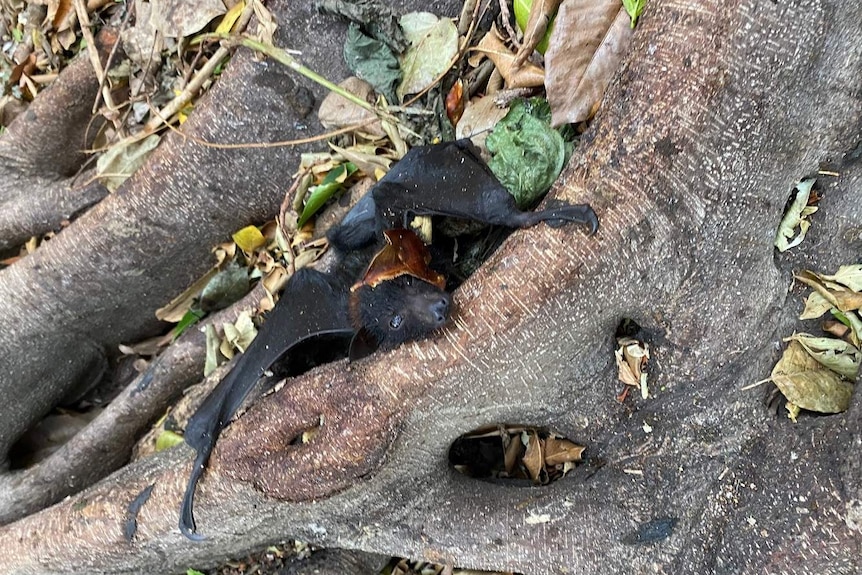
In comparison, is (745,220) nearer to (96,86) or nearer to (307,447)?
(307,447)

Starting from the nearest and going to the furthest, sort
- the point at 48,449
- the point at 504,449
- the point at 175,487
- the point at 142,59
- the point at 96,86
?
the point at 175,487
the point at 504,449
the point at 142,59
the point at 96,86
the point at 48,449

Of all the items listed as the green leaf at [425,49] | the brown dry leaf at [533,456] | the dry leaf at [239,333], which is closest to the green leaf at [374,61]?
the green leaf at [425,49]

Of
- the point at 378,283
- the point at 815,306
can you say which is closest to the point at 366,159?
the point at 378,283

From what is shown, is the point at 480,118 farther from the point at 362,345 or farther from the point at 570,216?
the point at 362,345

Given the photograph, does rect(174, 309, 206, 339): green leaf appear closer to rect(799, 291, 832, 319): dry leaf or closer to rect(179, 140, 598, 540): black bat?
rect(179, 140, 598, 540): black bat

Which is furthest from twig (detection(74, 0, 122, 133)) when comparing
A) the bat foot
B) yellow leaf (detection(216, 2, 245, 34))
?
the bat foot

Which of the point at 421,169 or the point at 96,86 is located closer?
the point at 421,169

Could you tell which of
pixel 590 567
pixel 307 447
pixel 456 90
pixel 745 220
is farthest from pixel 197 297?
pixel 745 220
